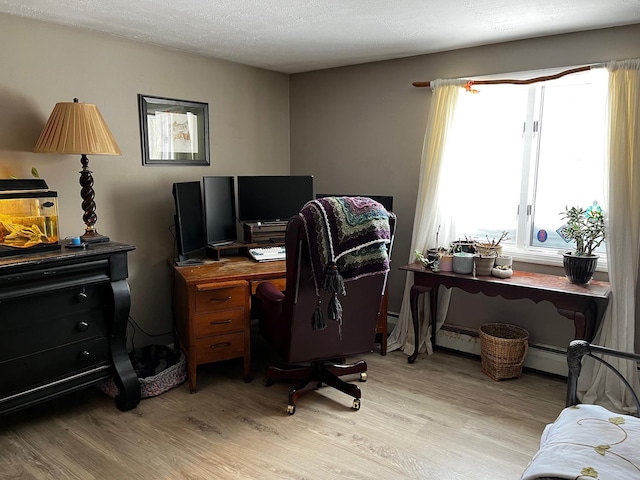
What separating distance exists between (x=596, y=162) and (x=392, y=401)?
6.60 feet

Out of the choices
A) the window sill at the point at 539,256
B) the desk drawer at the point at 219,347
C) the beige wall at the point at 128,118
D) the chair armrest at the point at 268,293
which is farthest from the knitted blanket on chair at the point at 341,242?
the beige wall at the point at 128,118

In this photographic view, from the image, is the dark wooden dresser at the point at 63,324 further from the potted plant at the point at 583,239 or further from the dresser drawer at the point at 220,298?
the potted plant at the point at 583,239

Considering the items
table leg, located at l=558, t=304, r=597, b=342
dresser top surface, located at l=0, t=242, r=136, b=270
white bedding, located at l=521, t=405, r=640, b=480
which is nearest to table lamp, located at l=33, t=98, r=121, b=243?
dresser top surface, located at l=0, t=242, r=136, b=270

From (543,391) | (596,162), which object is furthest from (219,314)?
(596,162)

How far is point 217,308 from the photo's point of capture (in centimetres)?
302

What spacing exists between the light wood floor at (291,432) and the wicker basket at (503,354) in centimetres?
6

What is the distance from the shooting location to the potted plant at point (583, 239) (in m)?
2.89

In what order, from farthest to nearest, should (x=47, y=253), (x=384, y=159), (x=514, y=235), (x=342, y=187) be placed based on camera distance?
(x=342, y=187) → (x=384, y=159) → (x=514, y=235) → (x=47, y=253)

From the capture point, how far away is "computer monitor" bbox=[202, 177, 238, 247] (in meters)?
3.47

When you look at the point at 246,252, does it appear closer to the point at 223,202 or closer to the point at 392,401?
the point at 223,202

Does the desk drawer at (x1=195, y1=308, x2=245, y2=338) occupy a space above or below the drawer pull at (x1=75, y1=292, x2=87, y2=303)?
below

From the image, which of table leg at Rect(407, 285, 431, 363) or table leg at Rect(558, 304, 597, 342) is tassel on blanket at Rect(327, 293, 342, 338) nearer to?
table leg at Rect(407, 285, 431, 363)

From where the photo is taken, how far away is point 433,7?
8.34ft

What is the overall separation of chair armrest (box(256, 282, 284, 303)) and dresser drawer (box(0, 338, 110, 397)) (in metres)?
0.92
